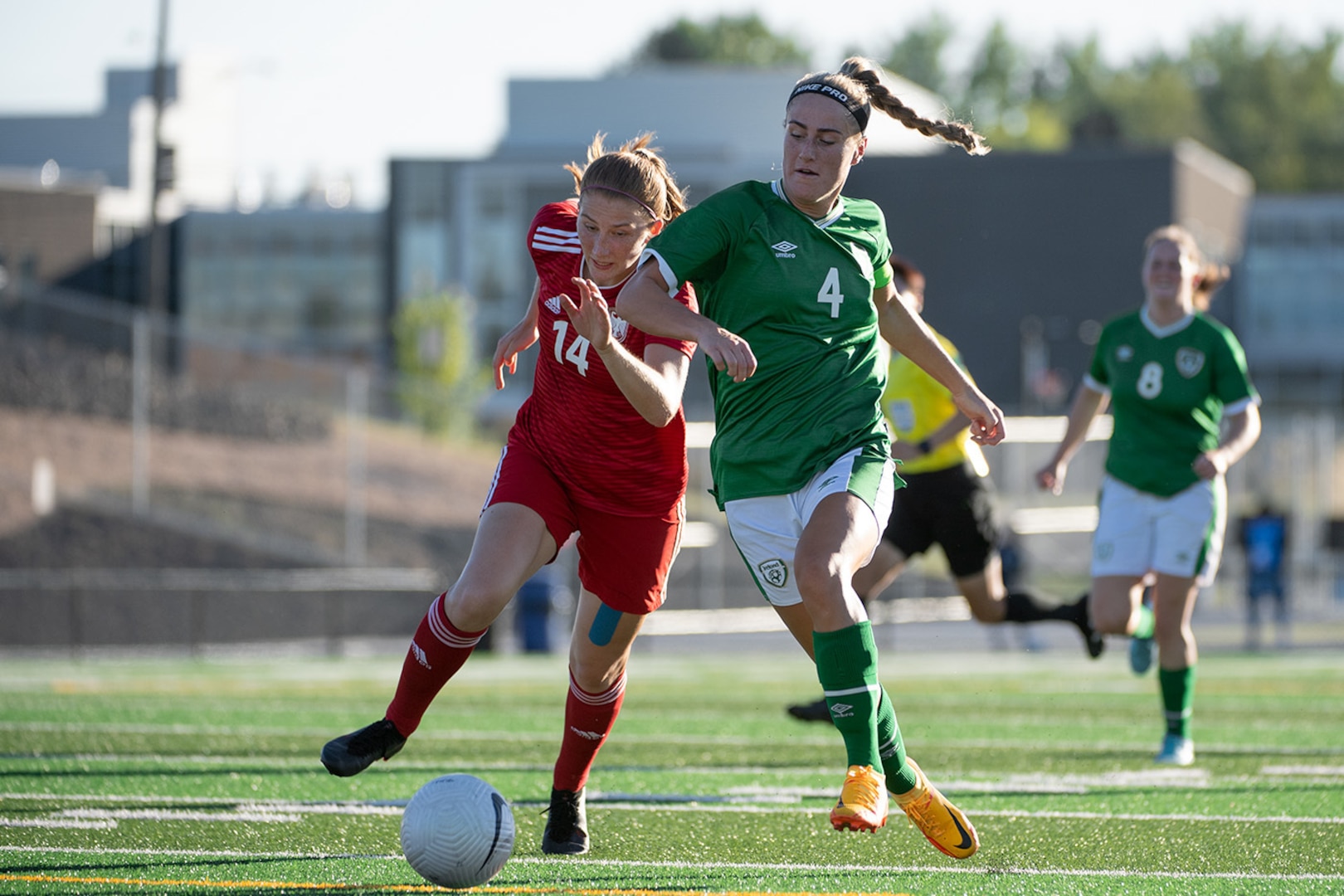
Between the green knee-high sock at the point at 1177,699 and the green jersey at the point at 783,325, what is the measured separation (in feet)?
11.4

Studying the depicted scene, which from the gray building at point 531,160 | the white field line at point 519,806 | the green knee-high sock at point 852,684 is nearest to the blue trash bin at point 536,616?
the white field line at point 519,806

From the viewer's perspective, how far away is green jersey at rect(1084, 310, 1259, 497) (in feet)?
26.0

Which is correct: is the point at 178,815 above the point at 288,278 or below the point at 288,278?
above

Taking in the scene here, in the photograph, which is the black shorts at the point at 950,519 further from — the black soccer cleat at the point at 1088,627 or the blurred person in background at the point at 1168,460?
the blurred person in background at the point at 1168,460

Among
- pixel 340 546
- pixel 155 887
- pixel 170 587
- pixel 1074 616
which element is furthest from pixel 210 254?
pixel 155 887

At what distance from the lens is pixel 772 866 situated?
498cm

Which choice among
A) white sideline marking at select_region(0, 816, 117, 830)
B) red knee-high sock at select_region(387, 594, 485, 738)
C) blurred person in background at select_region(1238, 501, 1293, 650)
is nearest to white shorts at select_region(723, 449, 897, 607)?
red knee-high sock at select_region(387, 594, 485, 738)

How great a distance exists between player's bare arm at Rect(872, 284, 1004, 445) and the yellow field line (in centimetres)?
146

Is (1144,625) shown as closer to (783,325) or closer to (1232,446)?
(1232,446)

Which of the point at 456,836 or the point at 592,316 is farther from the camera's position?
the point at 456,836

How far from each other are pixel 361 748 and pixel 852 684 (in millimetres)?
1390

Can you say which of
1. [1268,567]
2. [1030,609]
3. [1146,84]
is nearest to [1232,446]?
[1030,609]

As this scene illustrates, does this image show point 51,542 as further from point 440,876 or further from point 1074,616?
point 440,876

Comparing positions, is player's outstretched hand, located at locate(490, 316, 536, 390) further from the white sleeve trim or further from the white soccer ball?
the white soccer ball
